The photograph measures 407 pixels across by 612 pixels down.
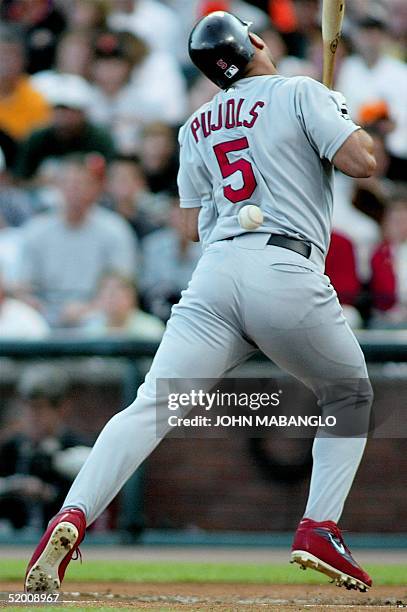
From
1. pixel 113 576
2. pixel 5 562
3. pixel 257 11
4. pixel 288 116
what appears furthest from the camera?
pixel 257 11

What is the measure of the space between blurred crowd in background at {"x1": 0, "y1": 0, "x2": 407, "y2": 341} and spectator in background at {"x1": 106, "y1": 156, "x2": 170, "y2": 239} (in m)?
0.01

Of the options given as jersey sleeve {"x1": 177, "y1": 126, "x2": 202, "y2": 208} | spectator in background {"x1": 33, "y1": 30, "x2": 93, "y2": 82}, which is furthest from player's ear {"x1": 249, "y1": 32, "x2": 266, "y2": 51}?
spectator in background {"x1": 33, "y1": 30, "x2": 93, "y2": 82}

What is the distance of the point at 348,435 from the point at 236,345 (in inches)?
21.4

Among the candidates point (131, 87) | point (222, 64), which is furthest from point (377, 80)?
point (222, 64)

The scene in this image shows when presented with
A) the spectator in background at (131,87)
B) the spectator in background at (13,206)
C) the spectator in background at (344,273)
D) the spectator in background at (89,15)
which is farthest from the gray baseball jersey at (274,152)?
the spectator in background at (89,15)

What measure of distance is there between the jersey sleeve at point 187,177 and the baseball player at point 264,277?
10 cm

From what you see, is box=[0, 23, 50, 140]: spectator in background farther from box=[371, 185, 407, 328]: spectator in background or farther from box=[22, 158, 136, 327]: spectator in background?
box=[371, 185, 407, 328]: spectator in background

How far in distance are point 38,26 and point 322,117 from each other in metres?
6.93

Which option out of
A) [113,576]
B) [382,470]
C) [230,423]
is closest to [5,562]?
[113,576]

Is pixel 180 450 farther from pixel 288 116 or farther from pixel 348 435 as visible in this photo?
pixel 288 116

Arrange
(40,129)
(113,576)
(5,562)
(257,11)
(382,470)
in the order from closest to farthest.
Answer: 1. (113,576)
2. (5,562)
3. (382,470)
4. (40,129)
5. (257,11)

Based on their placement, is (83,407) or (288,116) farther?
(83,407)

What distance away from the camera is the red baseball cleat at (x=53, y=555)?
3.62 metres

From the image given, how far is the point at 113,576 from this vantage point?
513cm
